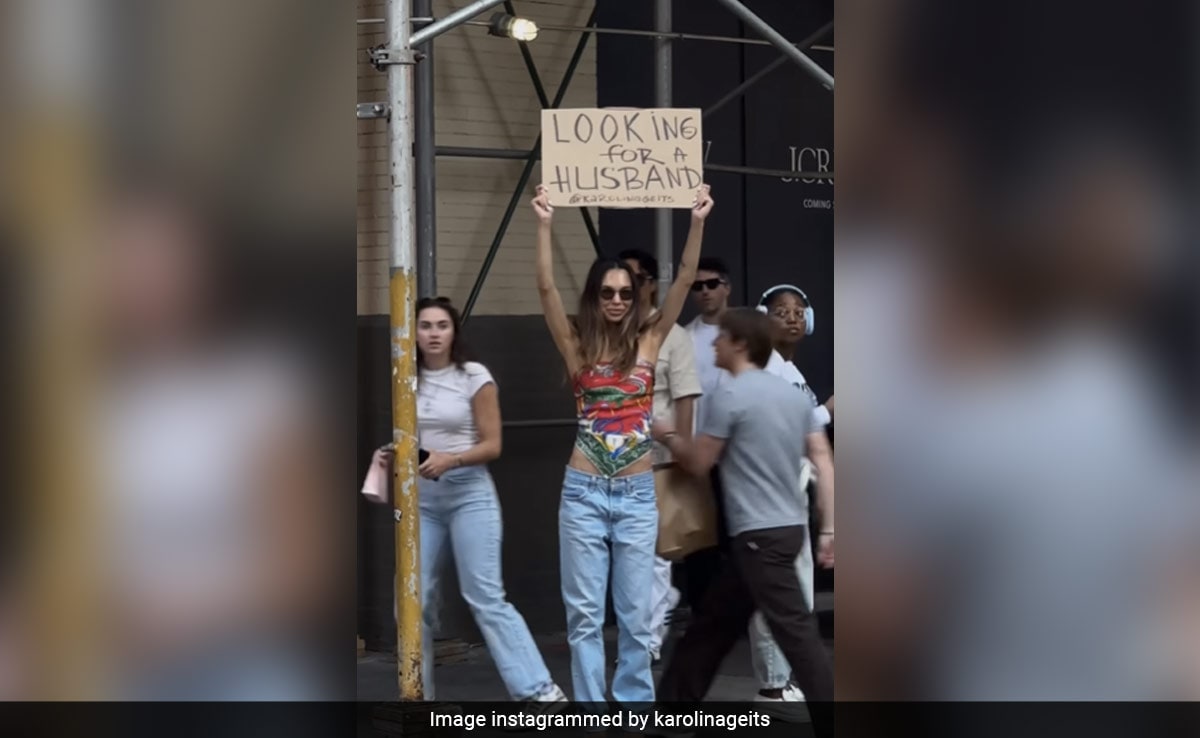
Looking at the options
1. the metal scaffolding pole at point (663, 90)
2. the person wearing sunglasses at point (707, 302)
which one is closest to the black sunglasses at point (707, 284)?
the person wearing sunglasses at point (707, 302)

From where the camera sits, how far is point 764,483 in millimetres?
5617

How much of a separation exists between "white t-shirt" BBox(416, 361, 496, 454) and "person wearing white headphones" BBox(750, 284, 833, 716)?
3.74ft

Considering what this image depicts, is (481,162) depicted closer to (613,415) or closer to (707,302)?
(707,302)

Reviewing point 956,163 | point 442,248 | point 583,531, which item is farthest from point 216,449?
point 442,248

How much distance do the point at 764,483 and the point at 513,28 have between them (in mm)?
3239

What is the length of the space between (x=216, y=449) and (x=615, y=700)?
380 centimetres

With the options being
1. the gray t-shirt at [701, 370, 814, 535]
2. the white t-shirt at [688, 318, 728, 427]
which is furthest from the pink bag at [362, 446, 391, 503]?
the white t-shirt at [688, 318, 728, 427]

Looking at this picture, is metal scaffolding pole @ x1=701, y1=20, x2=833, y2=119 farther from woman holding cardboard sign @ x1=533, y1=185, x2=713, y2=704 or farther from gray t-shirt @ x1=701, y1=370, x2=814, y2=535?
gray t-shirt @ x1=701, y1=370, x2=814, y2=535

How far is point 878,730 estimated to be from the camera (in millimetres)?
2717

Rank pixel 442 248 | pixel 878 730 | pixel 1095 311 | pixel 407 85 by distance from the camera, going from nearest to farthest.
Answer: pixel 1095 311 < pixel 878 730 < pixel 407 85 < pixel 442 248

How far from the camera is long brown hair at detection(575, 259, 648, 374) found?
598cm

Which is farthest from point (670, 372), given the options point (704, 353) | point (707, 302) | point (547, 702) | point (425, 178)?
point (425, 178)

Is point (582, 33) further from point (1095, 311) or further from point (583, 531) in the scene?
point (1095, 311)

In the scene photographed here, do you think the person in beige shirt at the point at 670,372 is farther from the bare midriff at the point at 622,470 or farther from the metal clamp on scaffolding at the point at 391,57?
the metal clamp on scaffolding at the point at 391,57
